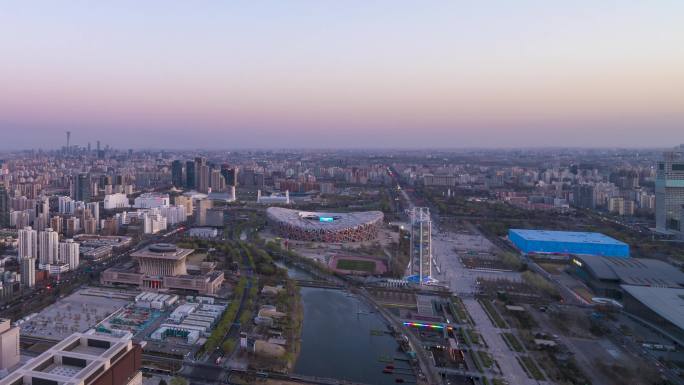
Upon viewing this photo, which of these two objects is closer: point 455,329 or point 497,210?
point 455,329

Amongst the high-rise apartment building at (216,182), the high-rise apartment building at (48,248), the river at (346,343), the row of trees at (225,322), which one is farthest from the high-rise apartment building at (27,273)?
the high-rise apartment building at (216,182)

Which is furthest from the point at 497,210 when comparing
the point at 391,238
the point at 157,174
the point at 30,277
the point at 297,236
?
the point at 157,174

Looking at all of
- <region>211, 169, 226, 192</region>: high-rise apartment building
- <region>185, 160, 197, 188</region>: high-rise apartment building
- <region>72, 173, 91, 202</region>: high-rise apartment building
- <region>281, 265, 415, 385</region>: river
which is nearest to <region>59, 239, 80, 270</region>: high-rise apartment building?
<region>281, 265, 415, 385</region>: river

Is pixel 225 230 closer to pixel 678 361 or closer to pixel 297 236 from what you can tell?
pixel 297 236

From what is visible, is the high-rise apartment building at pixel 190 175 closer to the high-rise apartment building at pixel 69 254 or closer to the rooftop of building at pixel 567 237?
the high-rise apartment building at pixel 69 254

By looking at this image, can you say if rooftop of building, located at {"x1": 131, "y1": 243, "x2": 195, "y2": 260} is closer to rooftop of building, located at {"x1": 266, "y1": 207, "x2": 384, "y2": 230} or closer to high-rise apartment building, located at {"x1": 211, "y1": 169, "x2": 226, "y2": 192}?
rooftop of building, located at {"x1": 266, "y1": 207, "x2": 384, "y2": 230}

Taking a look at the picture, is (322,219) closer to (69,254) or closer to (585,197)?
(69,254)

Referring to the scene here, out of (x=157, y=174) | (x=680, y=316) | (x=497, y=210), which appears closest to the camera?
(x=680, y=316)
